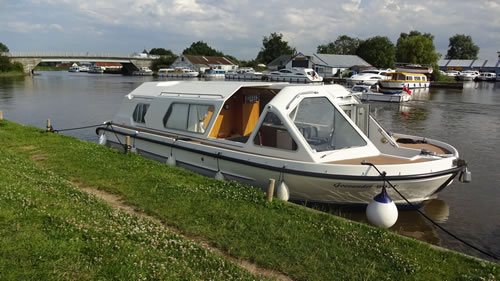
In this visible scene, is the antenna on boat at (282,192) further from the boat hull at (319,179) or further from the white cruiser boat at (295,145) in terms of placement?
the boat hull at (319,179)

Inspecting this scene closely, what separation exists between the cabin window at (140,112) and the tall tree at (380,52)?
280 ft

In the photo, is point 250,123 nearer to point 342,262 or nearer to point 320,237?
point 320,237

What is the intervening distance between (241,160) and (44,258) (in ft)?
18.5

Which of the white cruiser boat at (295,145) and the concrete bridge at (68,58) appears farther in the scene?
the concrete bridge at (68,58)

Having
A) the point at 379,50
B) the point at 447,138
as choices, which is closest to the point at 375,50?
the point at 379,50

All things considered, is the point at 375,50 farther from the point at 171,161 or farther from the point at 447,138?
the point at 171,161

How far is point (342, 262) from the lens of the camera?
232 inches

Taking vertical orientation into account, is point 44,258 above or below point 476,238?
above

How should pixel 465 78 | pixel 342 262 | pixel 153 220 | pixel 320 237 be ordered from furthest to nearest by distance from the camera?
pixel 465 78
pixel 153 220
pixel 320 237
pixel 342 262

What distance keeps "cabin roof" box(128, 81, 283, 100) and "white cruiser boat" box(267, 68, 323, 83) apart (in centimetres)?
4969

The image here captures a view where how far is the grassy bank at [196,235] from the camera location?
5.29 m

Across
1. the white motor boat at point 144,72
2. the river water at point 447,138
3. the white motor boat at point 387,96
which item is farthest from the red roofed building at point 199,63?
the river water at point 447,138

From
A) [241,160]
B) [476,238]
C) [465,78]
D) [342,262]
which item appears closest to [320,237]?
[342,262]

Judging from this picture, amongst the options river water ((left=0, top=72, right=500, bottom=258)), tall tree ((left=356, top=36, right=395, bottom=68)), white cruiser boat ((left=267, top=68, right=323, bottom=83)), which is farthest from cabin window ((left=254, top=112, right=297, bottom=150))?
tall tree ((left=356, top=36, right=395, bottom=68))
